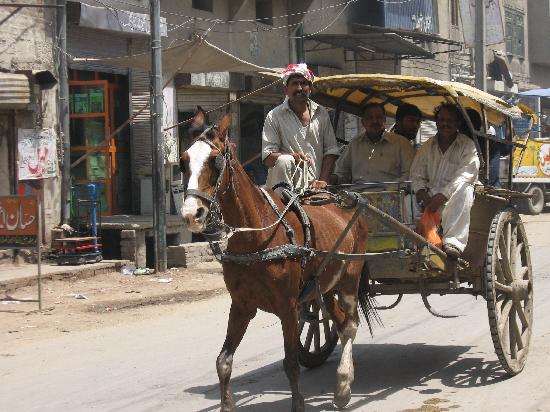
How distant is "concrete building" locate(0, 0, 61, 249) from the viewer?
14.5 meters

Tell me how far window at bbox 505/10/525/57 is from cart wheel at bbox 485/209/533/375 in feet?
109

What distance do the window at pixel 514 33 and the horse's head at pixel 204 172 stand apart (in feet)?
117

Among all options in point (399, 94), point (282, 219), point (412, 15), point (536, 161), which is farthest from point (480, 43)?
point (282, 219)

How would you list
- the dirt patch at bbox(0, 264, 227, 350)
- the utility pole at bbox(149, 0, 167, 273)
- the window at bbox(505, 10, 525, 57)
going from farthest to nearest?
the window at bbox(505, 10, 525, 57)
the utility pole at bbox(149, 0, 167, 273)
the dirt patch at bbox(0, 264, 227, 350)

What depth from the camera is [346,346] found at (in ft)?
23.0

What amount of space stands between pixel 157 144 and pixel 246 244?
29.4 ft

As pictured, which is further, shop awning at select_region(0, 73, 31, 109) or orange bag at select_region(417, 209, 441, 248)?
shop awning at select_region(0, 73, 31, 109)

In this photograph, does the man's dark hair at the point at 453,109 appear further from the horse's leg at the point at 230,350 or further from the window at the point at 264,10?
the window at the point at 264,10

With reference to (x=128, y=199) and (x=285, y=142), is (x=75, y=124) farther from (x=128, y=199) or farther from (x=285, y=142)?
(x=285, y=142)

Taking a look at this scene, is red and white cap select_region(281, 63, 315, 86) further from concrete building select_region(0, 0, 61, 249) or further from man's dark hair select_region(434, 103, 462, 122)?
concrete building select_region(0, 0, 61, 249)

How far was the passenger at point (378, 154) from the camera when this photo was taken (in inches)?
316

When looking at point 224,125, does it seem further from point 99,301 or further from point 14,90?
point 14,90

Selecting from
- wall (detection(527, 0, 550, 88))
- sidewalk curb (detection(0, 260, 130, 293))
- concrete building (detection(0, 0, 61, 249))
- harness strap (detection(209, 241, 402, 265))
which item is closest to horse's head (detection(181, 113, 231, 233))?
harness strap (detection(209, 241, 402, 265))

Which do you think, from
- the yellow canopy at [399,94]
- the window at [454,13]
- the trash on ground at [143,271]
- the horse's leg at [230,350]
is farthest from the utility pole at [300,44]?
the horse's leg at [230,350]
